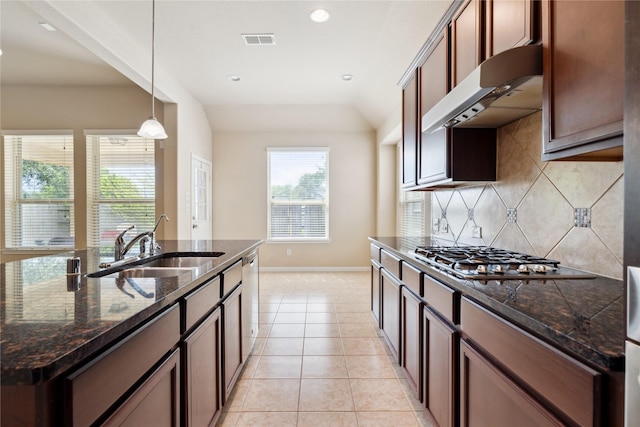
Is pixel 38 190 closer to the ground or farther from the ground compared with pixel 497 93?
closer to the ground

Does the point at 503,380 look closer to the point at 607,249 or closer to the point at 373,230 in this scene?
the point at 607,249

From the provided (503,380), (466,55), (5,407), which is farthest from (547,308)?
(466,55)

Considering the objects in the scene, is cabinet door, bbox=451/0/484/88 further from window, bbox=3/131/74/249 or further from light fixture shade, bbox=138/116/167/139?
window, bbox=3/131/74/249

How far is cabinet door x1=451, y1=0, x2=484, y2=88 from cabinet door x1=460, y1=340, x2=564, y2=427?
1.48 meters

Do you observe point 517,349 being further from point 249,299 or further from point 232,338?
point 249,299

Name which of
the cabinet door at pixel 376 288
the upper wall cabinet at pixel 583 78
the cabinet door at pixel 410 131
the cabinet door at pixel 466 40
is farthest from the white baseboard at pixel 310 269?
the upper wall cabinet at pixel 583 78

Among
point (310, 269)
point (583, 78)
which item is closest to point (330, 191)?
point (310, 269)

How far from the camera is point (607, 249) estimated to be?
132cm

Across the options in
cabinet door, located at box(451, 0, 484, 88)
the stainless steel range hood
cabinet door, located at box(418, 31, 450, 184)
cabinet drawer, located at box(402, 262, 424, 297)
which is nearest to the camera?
the stainless steel range hood

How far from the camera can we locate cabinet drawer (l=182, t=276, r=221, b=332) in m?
1.30

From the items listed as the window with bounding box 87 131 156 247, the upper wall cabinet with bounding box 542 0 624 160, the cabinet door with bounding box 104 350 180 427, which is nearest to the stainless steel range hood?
the upper wall cabinet with bounding box 542 0 624 160

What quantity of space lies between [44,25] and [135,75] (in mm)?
846

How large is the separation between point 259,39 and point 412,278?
3.02m

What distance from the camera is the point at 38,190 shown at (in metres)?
4.86
